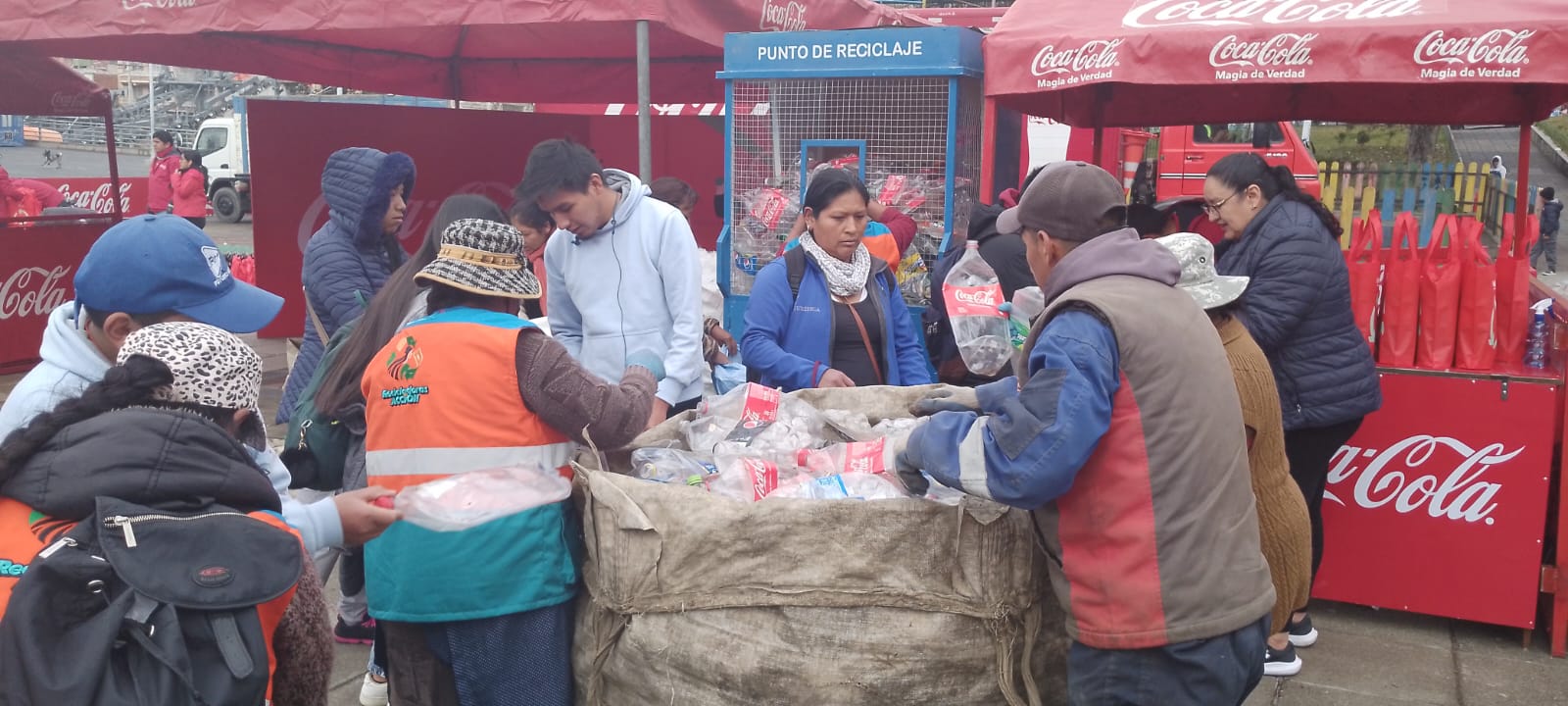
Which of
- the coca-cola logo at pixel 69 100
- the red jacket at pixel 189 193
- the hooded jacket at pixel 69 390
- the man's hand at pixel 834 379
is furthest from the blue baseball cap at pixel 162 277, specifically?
the red jacket at pixel 189 193

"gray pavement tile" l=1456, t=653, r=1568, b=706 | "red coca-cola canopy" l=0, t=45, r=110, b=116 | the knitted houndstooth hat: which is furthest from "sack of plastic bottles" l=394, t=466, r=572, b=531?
"red coca-cola canopy" l=0, t=45, r=110, b=116

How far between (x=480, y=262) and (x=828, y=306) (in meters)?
1.63

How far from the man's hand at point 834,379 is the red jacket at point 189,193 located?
1383 cm

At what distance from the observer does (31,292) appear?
8.80m

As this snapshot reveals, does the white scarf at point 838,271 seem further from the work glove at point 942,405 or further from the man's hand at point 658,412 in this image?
the work glove at point 942,405

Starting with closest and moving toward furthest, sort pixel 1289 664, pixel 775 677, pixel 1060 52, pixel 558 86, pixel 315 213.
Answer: pixel 775 677 < pixel 1289 664 < pixel 1060 52 < pixel 315 213 < pixel 558 86

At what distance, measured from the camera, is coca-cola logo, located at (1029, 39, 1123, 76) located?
4.69m

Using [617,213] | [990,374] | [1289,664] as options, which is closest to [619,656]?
[617,213]

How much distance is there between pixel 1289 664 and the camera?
13.3 ft

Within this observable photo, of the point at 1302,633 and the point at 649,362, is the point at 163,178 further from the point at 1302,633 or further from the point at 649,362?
the point at 1302,633

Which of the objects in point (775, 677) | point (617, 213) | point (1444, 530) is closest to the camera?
point (775, 677)

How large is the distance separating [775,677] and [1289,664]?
2460mm

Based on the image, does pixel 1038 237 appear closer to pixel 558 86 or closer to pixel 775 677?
pixel 775 677

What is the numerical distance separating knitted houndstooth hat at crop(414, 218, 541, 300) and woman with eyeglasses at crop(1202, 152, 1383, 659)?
258 cm
